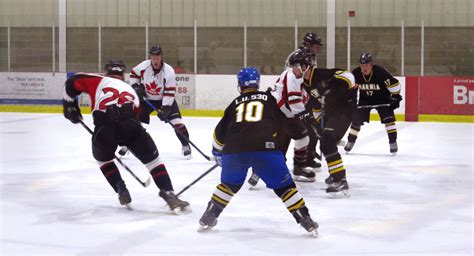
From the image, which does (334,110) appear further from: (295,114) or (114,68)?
(114,68)

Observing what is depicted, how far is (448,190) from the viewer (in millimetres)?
5938

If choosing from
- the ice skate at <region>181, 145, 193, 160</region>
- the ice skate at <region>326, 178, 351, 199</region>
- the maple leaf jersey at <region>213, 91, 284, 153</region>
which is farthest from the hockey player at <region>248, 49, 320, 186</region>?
the ice skate at <region>181, 145, 193, 160</region>

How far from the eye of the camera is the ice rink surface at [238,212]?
3996mm

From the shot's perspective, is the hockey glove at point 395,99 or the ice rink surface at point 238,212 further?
the hockey glove at point 395,99

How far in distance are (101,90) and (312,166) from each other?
7.86ft

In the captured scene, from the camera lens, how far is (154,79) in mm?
7980

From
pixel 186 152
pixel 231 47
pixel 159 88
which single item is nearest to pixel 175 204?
pixel 186 152

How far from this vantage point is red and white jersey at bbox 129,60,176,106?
7918 millimetres

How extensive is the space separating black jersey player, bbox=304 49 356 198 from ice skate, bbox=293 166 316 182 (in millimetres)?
439

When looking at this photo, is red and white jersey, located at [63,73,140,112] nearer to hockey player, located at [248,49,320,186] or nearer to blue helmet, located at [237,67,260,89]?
blue helmet, located at [237,67,260,89]

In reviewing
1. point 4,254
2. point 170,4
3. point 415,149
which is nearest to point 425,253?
point 4,254

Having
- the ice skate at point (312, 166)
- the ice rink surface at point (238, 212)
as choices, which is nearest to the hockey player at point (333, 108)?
the ice rink surface at point (238, 212)

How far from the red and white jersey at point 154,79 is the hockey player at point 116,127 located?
289 centimetres

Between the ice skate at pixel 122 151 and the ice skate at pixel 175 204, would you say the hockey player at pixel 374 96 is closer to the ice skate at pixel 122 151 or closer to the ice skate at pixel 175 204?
the ice skate at pixel 122 151
